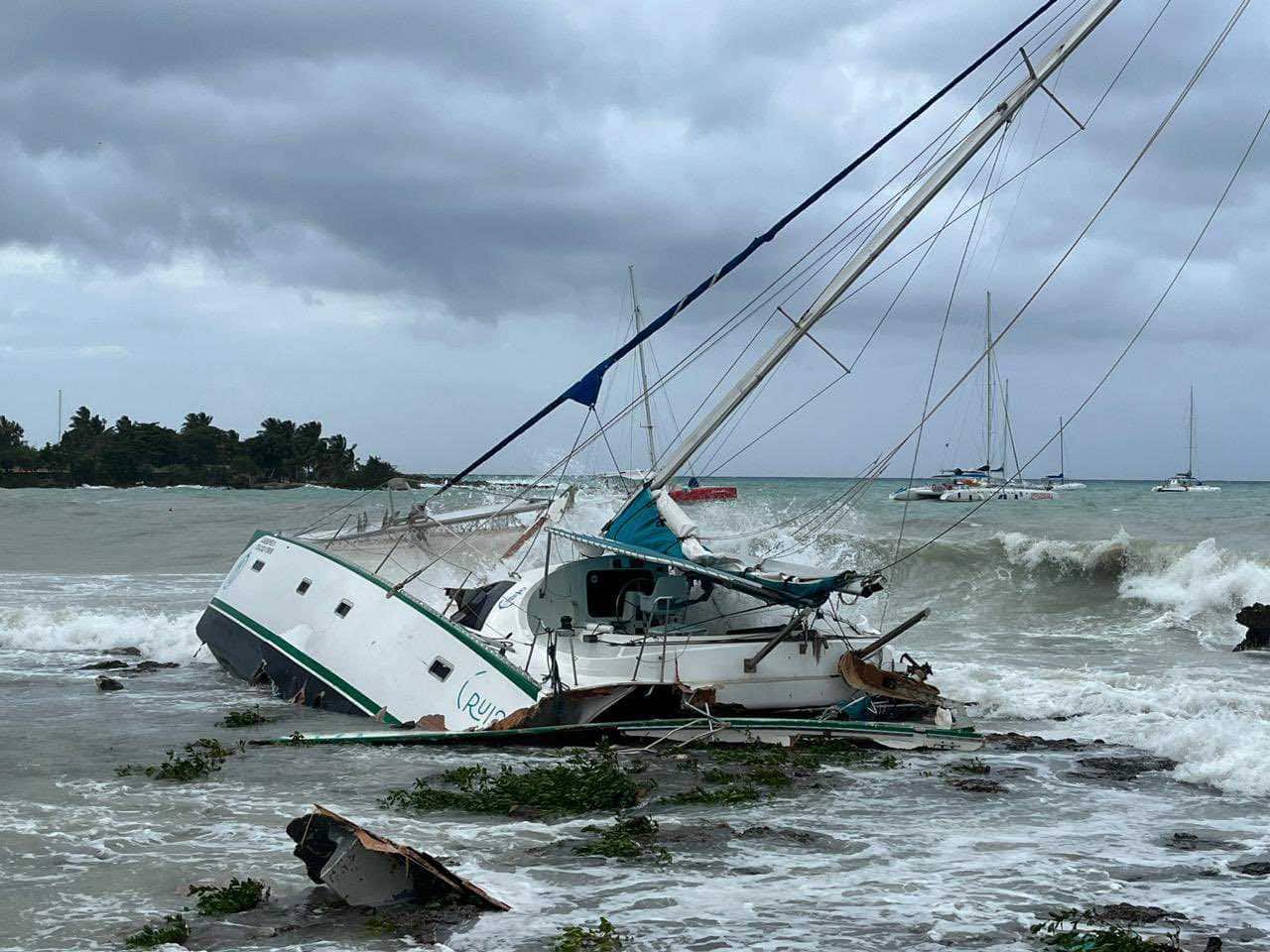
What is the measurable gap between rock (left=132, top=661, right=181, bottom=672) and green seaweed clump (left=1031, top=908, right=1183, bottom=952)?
15421 millimetres

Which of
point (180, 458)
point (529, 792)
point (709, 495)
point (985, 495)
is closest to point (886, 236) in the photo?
point (529, 792)

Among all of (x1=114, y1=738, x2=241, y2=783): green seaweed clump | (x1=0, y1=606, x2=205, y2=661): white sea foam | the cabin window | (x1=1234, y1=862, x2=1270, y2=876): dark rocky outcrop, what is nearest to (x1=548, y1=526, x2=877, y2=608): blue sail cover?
the cabin window

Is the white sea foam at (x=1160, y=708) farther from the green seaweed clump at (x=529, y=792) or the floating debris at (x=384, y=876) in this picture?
the floating debris at (x=384, y=876)

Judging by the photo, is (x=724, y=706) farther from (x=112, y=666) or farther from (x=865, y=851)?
(x=112, y=666)

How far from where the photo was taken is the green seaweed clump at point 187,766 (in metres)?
11.0

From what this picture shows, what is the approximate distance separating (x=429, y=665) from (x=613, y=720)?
7.65ft

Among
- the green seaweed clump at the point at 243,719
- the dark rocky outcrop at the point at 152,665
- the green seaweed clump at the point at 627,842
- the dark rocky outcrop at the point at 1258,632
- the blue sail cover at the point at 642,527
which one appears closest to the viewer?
the green seaweed clump at the point at 627,842

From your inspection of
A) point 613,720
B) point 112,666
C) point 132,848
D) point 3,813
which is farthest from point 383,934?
point 112,666

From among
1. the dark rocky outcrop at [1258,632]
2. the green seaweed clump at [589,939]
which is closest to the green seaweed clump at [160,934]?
the green seaweed clump at [589,939]

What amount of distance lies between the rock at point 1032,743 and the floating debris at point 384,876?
→ 7764 millimetres

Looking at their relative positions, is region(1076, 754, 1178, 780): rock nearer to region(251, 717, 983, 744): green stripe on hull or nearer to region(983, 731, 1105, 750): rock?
region(983, 731, 1105, 750): rock

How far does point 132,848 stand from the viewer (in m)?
8.71

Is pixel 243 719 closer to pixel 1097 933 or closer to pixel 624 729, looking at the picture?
pixel 624 729

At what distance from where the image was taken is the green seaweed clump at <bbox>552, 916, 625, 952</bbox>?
6848mm
